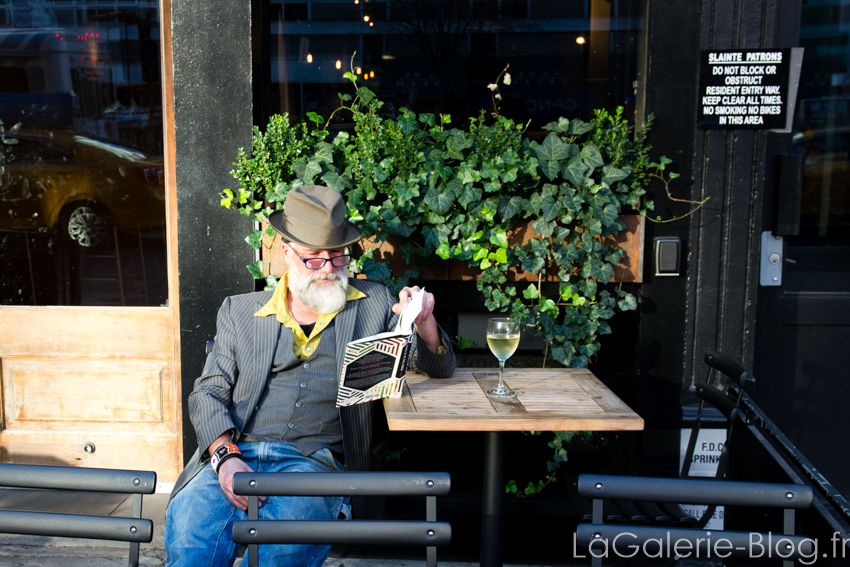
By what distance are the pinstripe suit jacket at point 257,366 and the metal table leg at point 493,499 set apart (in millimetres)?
368

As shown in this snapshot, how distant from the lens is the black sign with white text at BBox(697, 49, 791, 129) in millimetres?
3121

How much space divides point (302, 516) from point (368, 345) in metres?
0.55

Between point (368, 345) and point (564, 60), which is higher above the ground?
point (564, 60)

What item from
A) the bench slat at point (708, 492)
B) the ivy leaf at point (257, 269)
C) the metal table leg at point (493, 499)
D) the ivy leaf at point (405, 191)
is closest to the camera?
the bench slat at point (708, 492)

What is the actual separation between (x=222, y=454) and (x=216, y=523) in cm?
21

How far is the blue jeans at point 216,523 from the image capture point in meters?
2.06

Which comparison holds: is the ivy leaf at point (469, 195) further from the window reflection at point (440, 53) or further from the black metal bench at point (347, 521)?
the black metal bench at point (347, 521)

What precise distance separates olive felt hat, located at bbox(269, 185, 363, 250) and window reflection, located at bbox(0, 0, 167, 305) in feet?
4.64

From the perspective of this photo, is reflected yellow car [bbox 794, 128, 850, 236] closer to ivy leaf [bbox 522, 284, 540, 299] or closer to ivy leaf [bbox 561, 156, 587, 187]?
ivy leaf [bbox 561, 156, 587, 187]

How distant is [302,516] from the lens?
2.12 meters

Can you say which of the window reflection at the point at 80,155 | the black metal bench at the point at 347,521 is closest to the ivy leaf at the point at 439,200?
the window reflection at the point at 80,155

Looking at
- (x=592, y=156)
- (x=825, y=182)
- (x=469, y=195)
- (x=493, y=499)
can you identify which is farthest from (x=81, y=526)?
(x=825, y=182)

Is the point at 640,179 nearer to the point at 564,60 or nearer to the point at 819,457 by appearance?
the point at 564,60

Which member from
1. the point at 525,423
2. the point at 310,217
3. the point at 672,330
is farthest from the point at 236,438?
the point at 672,330
